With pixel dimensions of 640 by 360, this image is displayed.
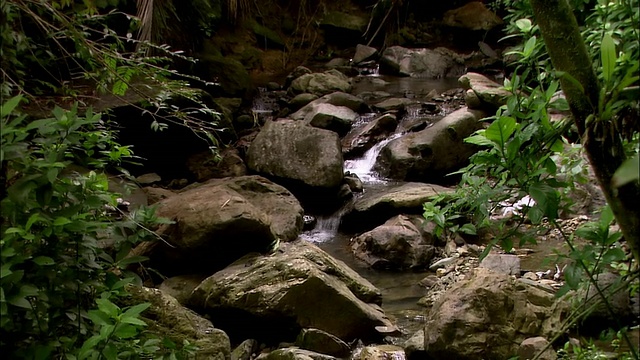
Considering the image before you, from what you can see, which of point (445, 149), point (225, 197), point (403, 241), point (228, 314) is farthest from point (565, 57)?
point (445, 149)

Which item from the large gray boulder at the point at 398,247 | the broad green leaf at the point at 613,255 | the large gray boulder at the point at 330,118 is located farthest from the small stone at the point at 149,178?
the broad green leaf at the point at 613,255

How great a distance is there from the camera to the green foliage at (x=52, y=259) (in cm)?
113

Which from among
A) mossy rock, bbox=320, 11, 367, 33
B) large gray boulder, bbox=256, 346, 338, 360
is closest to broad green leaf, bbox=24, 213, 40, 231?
large gray boulder, bbox=256, 346, 338, 360

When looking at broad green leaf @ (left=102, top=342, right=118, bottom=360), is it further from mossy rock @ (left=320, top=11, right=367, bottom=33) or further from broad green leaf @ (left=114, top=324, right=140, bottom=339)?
mossy rock @ (left=320, top=11, right=367, bottom=33)

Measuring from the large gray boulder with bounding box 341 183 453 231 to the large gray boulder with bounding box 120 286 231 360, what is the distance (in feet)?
10.3

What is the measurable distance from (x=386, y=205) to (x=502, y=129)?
4416 mm

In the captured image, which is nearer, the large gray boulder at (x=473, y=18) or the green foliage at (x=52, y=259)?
the green foliage at (x=52, y=259)

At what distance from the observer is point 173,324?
250 cm

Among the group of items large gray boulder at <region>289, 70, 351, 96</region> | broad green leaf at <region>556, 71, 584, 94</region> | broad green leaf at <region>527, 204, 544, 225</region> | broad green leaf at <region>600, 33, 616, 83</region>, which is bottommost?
large gray boulder at <region>289, 70, 351, 96</region>

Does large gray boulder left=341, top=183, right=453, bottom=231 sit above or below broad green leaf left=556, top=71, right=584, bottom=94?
below

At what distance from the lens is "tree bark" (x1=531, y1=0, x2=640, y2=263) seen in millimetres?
972

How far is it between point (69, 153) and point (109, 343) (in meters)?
0.50

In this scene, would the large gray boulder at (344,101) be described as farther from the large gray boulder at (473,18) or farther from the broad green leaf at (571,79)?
the broad green leaf at (571,79)

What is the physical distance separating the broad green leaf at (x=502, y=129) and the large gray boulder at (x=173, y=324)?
167 cm
